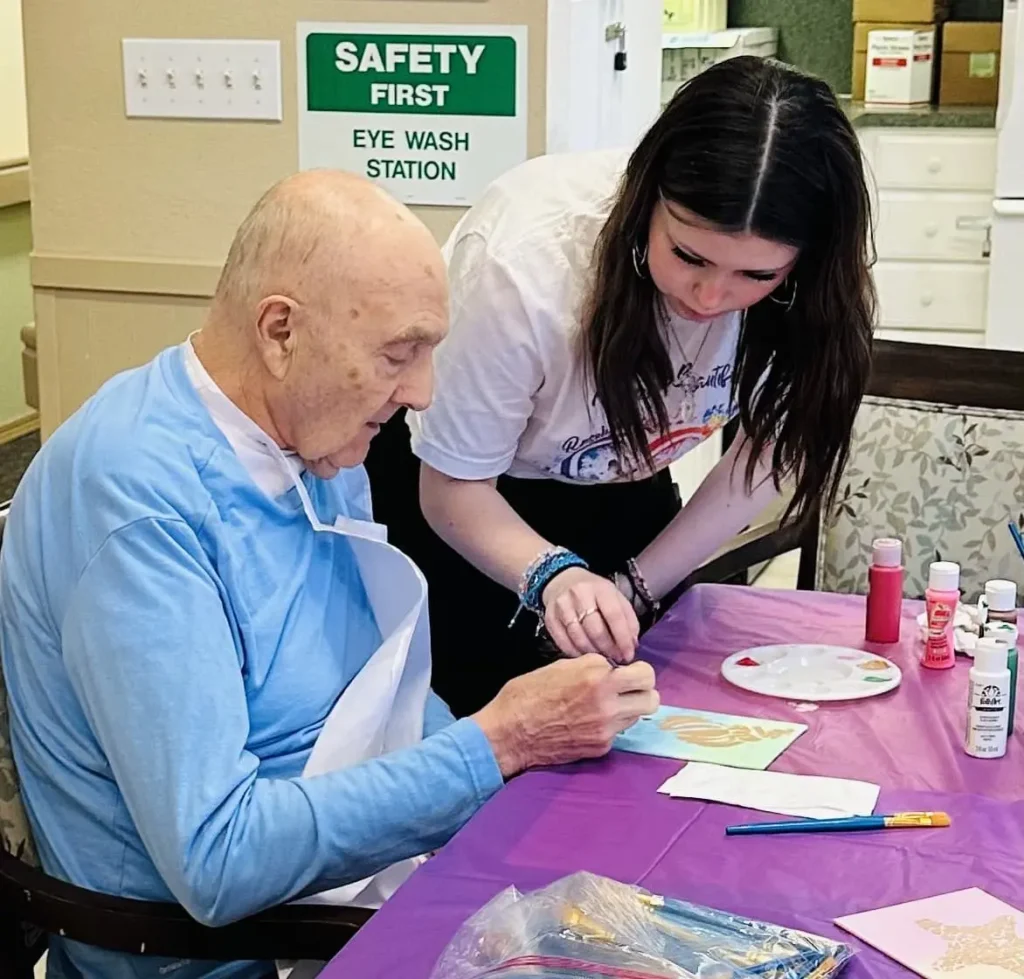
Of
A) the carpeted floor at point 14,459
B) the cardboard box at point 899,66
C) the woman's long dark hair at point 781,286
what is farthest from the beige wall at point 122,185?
the cardboard box at point 899,66

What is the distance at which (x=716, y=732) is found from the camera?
5.11 ft

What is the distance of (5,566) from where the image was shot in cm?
140

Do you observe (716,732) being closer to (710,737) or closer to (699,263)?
(710,737)

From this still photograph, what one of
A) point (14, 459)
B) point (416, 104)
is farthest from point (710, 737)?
point (14, 459)

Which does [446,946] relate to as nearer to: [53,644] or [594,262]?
[53,644]

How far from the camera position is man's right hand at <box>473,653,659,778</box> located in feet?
4.74

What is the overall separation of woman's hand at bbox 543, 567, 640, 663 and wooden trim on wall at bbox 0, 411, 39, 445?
157 inches

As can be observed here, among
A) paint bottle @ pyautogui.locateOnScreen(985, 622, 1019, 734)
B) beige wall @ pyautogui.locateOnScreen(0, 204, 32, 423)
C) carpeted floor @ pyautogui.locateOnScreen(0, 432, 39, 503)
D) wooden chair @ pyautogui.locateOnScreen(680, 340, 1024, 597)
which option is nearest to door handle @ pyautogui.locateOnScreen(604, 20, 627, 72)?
wooden chair @ pyautogui.locateOnScreen(680, 340, 1024, 597)

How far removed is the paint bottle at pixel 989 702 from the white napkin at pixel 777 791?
134 millimetres

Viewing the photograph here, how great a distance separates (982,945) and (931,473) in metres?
1.39

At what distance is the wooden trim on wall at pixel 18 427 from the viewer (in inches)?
210

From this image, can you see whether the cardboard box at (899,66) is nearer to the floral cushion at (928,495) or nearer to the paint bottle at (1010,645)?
the floral cushion at (928,495)

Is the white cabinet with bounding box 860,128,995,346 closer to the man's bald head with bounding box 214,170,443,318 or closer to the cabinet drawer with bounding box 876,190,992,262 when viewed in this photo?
the cabinet drawer with bounding box 876,190,992,262

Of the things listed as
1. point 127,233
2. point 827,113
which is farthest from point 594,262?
point 127,233
